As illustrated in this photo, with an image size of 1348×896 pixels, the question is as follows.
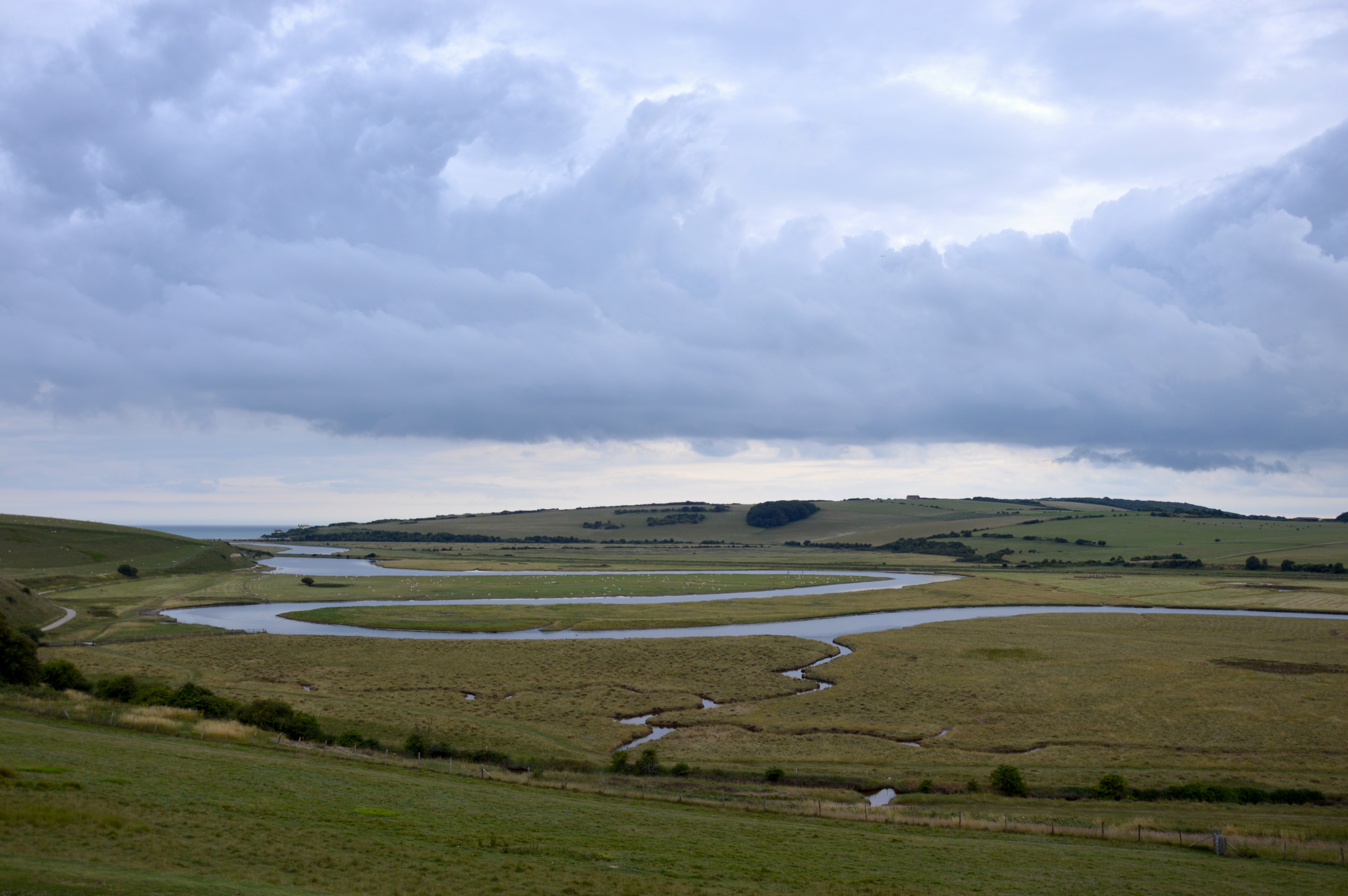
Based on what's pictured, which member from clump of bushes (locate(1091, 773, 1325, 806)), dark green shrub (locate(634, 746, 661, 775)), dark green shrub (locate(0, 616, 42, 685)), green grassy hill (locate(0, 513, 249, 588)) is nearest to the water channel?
dark green shrub (locate(634, 746, 661, 775))

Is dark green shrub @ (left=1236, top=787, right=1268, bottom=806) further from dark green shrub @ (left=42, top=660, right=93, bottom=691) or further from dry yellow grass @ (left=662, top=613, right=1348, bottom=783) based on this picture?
dark green shrub @ (left=42, top=660, right=93, bottom=691)

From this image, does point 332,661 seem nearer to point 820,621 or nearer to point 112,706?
point 112,706

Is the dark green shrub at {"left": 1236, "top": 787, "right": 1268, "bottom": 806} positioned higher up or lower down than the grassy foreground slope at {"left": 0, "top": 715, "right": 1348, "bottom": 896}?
lower down

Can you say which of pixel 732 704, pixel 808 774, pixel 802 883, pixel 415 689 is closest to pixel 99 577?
pixel 415 689

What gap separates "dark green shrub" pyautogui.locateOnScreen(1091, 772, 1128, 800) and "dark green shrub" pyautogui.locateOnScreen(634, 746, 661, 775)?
57.6 ft

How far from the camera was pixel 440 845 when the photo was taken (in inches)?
739

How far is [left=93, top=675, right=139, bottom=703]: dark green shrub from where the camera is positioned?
123 ft

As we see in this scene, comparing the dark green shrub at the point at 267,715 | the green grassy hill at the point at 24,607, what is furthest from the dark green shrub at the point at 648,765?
the green grassy hill at the point at 24,607

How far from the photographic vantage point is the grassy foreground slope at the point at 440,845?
15.6 m

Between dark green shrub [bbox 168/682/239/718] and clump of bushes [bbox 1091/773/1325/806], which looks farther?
dark green shrub [bbox 168/682/239/718]

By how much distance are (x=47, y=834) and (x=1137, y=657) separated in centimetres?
6562

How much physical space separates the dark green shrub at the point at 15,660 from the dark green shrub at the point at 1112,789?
48210 millimetres

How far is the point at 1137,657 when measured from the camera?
2315 inches

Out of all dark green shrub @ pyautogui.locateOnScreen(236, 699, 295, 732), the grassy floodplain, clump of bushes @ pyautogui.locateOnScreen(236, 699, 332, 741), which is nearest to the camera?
the grassy floodplain
